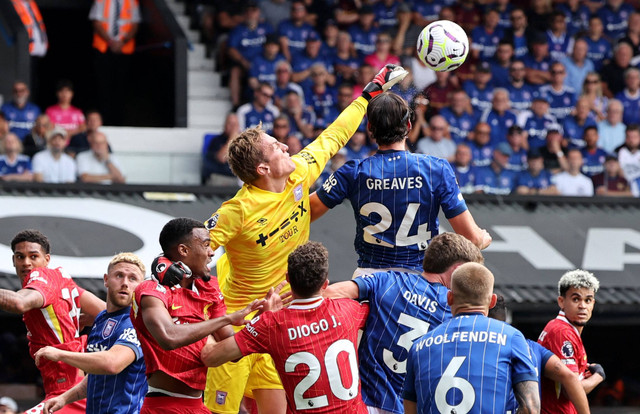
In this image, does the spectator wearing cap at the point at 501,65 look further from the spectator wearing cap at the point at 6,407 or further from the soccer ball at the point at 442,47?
the spectator wearing cap at the point at 6,407

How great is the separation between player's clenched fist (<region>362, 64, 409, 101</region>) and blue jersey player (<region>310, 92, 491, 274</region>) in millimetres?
499

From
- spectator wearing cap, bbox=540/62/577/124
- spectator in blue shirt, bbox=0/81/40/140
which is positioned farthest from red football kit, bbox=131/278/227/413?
spectator wearing cap, bbox=540/62/577/124

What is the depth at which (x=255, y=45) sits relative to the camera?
1562 centimetres

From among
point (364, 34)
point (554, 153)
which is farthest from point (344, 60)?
point (554, 153)

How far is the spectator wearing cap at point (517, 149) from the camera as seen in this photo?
13711mm

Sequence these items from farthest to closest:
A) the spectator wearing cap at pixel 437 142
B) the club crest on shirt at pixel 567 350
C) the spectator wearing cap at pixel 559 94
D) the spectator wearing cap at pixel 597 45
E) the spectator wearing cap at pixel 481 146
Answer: the spectator wearing cap at pixel 597 45
the spectator wearing cap at pixel 559 94
the spectator wearing cap at pixel 437 142
the spectator wearing cap at pixel 481 146
the club crest on shirt at pixel 567 350

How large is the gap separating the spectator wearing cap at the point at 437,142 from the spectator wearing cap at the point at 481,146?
28 cm

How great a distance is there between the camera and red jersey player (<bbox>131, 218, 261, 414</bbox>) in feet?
21.0

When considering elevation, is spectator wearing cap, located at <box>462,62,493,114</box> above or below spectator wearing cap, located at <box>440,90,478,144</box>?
above

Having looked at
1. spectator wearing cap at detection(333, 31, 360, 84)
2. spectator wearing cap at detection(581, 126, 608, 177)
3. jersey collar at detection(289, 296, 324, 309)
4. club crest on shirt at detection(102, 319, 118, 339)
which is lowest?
club crest on shirt at detection(102, 319, 118, 339)

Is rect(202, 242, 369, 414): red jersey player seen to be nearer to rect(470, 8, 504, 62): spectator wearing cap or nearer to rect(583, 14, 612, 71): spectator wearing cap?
rect(470, 8, 504, 62): spectator wearing cap

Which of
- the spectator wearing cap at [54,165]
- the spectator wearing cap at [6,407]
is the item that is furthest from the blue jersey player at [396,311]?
the spectator wearing cap at [54,165]

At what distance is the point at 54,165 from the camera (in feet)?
40.3

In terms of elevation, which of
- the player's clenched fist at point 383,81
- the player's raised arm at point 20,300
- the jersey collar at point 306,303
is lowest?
the player's raised arm at point 20,300
